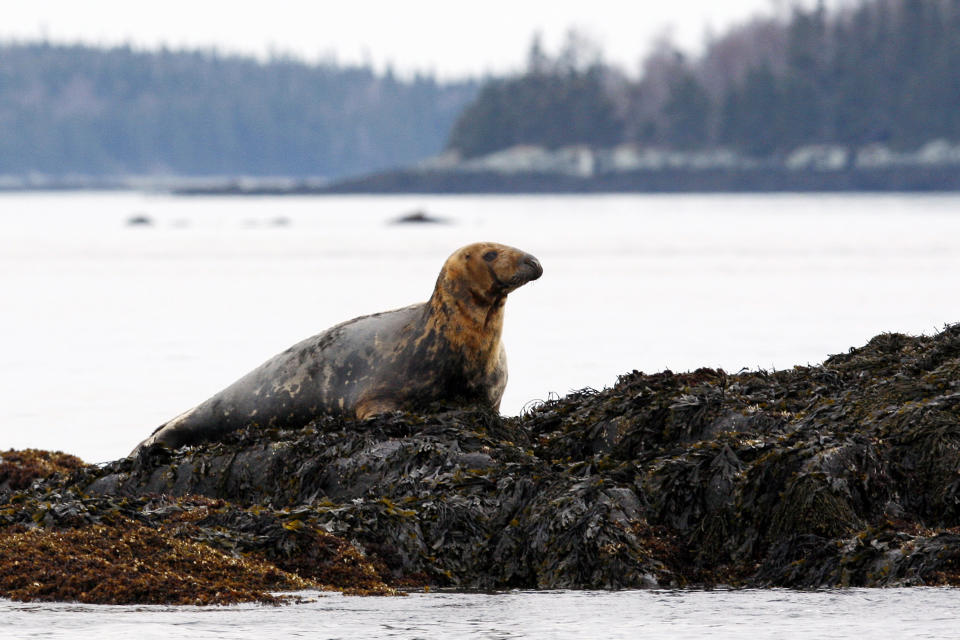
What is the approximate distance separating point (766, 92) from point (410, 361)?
148m

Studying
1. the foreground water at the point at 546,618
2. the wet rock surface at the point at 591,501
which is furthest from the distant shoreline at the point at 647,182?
the foreground water at the point at 546,618

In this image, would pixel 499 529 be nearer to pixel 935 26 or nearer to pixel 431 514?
pixel 431 514

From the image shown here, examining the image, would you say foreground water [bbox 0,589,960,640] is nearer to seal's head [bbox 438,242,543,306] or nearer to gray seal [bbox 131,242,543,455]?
gray seal [bbox 131,242,543,455]

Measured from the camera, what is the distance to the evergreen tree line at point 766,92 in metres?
149

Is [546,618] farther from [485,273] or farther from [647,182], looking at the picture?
[647,182]

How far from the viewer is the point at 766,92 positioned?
6033 inches

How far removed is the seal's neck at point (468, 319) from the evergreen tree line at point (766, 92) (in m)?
142

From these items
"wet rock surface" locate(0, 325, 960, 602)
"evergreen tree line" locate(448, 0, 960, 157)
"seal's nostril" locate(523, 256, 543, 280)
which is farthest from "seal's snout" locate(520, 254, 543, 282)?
"evergreen tree line" locate(448, 0, 960, 157)

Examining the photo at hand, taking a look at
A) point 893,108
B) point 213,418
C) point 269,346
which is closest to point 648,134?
point 893,108

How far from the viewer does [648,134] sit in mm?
160375

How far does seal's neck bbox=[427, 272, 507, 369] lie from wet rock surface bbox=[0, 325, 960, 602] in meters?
0.88

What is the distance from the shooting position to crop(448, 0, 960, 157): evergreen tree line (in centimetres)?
14912

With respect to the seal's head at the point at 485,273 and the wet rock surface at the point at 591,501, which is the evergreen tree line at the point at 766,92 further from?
Result: the wet rock surface at the point at 591,501

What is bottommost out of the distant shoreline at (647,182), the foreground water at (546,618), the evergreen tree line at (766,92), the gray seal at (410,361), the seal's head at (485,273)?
the foreground water at (546,618)
